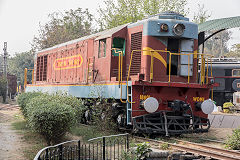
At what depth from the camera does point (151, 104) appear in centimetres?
1029

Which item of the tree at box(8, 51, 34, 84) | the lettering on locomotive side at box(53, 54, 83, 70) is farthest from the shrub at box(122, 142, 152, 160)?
the tree at box(8, 51, 34, 84)

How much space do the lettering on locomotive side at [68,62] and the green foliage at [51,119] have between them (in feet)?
19.5

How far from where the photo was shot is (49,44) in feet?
131

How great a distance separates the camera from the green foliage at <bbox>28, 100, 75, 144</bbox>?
8672 mm

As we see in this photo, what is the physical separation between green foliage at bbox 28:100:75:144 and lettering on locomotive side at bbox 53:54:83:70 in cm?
594

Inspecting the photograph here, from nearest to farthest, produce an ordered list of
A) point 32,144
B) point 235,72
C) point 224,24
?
point 32,144 → point 224,24 → point 235,72

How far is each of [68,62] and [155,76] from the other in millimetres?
6378

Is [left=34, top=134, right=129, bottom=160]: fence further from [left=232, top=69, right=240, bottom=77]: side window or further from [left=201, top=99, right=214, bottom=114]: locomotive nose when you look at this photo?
[left=232, top=69, right=240, bottom=77]: side window

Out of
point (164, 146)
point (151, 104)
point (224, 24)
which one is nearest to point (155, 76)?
point (151, 104)

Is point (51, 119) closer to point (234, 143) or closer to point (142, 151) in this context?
point (142, 151)

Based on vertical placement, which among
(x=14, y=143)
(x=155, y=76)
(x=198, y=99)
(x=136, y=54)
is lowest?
(x=14, y=143)

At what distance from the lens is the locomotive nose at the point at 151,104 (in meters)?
10.2

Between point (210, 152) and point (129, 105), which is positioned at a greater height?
point (129, 105)

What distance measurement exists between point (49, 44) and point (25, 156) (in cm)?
3258
